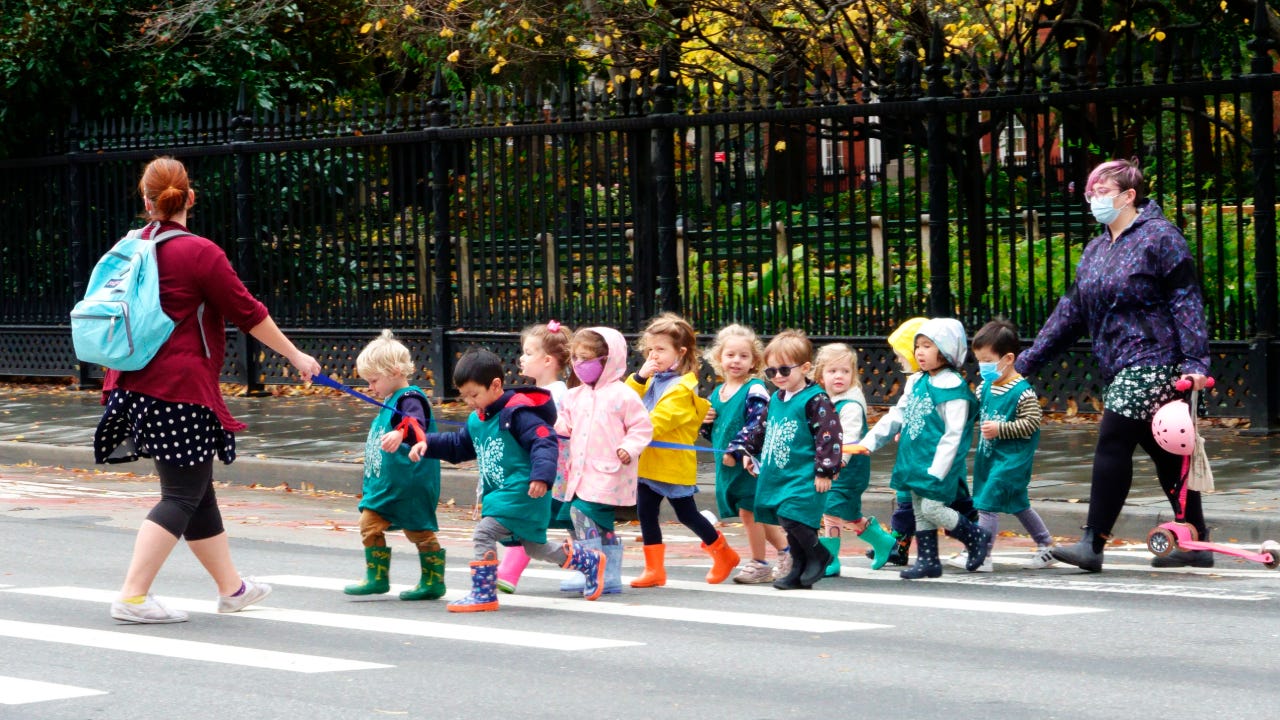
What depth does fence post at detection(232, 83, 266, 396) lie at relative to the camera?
18.5m

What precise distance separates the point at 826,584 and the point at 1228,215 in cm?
677

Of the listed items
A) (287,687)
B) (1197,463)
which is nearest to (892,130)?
(1197,463)

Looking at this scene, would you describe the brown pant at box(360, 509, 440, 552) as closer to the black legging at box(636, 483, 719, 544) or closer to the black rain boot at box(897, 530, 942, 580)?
the black legging at box(636, 483, 719, 544)

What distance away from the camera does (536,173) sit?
1647 cm

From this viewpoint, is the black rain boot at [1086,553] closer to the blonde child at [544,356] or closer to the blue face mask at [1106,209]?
the blue face mask at [1106,209]

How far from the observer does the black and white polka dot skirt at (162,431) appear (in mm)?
7359

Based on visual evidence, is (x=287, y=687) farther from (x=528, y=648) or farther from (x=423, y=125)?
(x=423, y=125)

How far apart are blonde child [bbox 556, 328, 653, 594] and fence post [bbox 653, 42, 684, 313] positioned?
704 cm

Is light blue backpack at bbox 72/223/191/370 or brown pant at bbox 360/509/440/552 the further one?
brown pant at bbox 360/509/440/552

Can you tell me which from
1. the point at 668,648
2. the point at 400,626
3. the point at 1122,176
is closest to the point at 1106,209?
the point at 1122,176

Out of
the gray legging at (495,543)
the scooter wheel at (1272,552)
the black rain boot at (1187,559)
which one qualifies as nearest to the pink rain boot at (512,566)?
the gray legging at (495,543)

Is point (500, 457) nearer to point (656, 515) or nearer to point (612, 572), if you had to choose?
point (612, 572)

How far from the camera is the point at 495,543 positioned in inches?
307

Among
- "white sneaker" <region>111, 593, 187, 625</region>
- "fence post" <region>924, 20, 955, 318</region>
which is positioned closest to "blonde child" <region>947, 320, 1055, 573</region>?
"white sneaker" <region>111, 593, 187, 625</region>
